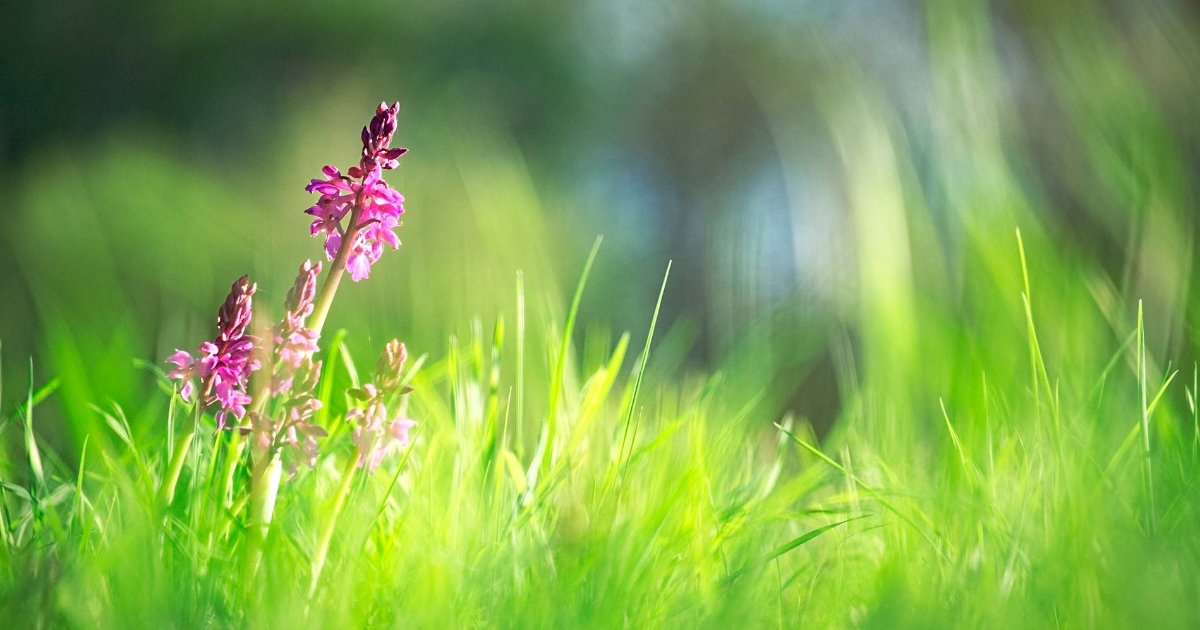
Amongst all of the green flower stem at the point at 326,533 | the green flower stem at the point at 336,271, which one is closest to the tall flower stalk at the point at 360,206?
the green flower stem at the point at 336,271

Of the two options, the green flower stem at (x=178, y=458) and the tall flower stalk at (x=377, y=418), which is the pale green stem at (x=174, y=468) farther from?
the tall flower stalk at (x=377, y=418)

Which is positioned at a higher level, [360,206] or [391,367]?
[360,206]

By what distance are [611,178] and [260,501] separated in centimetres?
404

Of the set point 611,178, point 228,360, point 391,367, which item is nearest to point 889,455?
point 391,367

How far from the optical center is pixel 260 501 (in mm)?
600

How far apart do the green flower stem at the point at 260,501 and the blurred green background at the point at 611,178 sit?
127mm

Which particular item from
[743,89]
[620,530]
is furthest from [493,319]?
[743,89]

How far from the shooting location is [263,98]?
4.03 metres

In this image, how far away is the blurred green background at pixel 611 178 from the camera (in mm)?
593

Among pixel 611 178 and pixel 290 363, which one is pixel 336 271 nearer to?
pixel 290 363

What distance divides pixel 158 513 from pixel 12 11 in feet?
13.8

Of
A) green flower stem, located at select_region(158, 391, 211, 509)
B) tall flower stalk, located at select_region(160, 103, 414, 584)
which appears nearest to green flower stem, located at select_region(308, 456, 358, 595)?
tall flower stalk, located at select_region(160, 103, 414, 584)

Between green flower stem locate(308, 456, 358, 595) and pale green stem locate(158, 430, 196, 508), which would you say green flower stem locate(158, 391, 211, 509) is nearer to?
pale green stem locate(158, 430, 196, 508)

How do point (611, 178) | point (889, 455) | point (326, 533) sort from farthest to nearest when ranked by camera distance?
1. point (611, 178)
2. point (889, 455)
3. point (326, 533)
